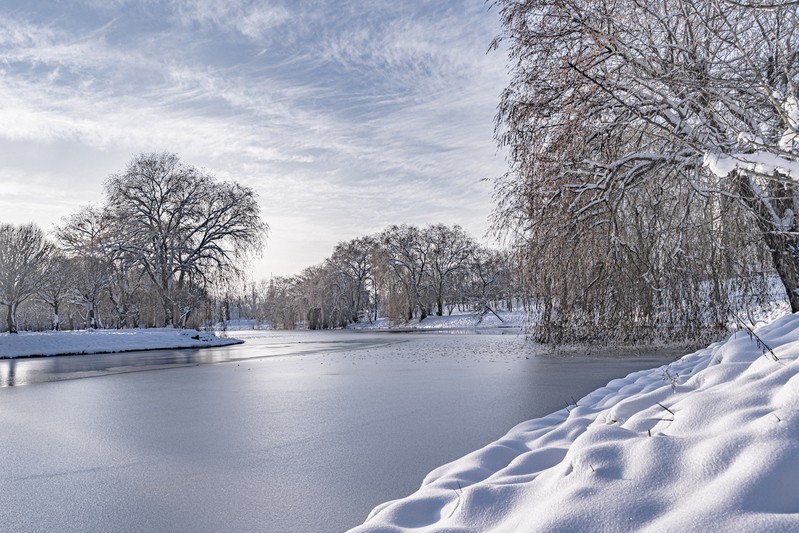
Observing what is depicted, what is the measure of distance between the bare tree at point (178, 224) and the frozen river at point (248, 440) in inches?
677

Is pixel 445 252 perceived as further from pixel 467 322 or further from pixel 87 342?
pixel 87 342

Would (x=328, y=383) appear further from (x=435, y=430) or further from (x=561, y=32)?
(x=561, y=32)

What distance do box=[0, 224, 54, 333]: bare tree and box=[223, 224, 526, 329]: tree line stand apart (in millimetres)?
22187

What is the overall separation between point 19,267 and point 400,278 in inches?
1016

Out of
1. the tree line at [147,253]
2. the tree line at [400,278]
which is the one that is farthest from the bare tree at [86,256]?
the tree line at [400,278]

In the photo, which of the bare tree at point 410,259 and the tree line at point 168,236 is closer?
the tree line at point 168,236

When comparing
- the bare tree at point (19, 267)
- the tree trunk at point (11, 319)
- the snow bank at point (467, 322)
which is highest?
the bare tree at point (19, 267)

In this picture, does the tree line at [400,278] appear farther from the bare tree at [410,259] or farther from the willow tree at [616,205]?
the willow tree at [616,205]

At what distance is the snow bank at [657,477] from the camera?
5.58 feet

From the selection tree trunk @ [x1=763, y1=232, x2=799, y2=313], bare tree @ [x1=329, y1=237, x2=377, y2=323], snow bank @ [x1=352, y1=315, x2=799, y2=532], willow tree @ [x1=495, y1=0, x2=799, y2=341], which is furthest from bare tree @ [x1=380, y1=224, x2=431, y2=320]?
snow bank @ [x1=352, y1=315, x2=799, y2=532]

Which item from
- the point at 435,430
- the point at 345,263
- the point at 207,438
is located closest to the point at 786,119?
the point at 435,430

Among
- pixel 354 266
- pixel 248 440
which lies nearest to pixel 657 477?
pixel 248 440

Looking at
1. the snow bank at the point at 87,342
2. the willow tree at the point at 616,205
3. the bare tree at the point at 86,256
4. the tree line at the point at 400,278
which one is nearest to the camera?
the willow tree at the point at 616,205

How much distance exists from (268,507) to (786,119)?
132 inches
